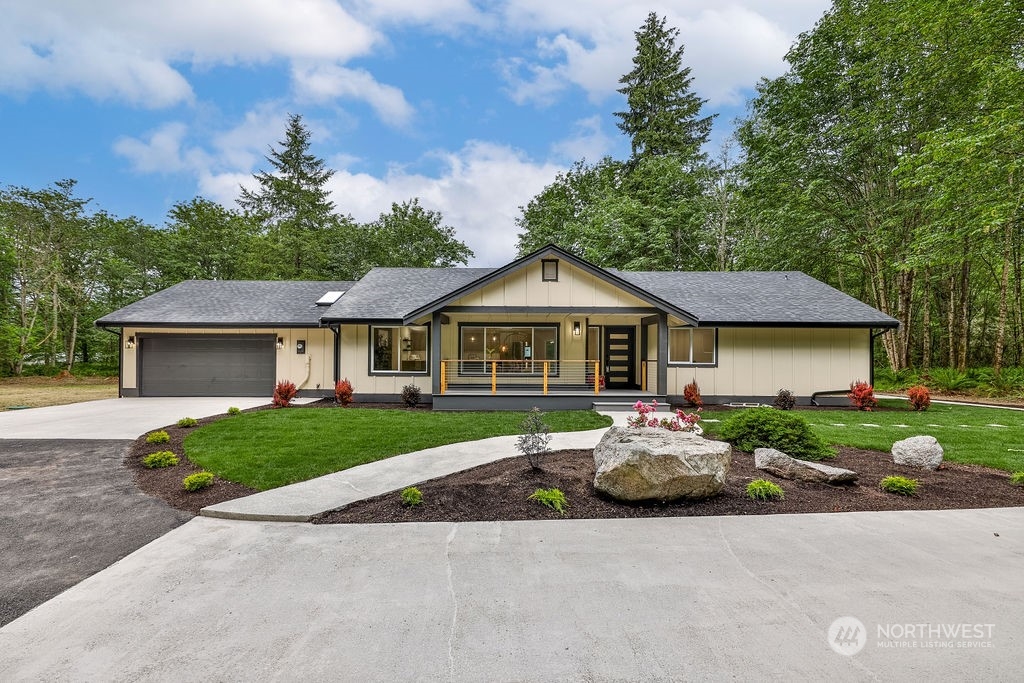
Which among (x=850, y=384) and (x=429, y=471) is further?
(x=850, y=384)

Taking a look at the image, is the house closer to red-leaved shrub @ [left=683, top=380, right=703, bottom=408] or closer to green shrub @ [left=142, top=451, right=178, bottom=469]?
red-leaved shrub @ [left=683, top=380, right=703, bottom=408]

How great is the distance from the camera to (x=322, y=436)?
715 cm

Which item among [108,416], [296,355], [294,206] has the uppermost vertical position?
[294,206]

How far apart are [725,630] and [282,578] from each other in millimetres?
2824

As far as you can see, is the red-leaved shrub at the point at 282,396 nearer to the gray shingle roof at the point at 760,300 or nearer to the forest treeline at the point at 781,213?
the gray shingle roof at the point at 760,300

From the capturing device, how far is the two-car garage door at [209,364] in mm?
13125

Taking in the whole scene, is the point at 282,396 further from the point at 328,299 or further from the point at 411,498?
the point at 411,498

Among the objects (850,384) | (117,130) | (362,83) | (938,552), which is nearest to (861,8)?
(850,384)

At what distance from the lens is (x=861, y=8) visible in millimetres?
15586

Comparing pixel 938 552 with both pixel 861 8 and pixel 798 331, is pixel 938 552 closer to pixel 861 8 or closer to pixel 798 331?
pixel 798 331
